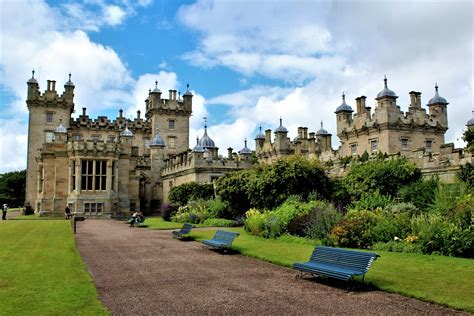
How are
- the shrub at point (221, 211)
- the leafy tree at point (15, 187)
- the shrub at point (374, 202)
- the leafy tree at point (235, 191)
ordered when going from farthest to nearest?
the leafy tree at point (15, 187), the shrub at point (221, 211), the leafy tree at point (235, 191), the shrub at point (374, 202)

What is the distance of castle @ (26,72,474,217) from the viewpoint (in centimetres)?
3472

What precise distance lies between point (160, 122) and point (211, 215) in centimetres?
3026

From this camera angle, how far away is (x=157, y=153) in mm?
50938

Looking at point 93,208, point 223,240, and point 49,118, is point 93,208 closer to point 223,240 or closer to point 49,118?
point 49,118

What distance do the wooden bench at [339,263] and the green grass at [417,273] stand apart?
0.64 m

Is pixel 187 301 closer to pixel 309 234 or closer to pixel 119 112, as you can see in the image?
pixel 309 234

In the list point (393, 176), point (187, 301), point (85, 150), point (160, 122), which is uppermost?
point (160, 122)

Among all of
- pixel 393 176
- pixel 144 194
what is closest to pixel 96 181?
pixel 144 194

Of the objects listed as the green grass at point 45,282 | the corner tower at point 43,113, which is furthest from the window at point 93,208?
the green grass at point 45,282

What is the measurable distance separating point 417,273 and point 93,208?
3364 cm

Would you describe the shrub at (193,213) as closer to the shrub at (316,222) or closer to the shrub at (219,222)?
the shrub at (219,222)

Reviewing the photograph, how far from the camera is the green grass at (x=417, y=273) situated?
855 centimetres

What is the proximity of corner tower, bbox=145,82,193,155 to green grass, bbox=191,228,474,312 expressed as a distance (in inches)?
1712

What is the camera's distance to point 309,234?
1791 cm
